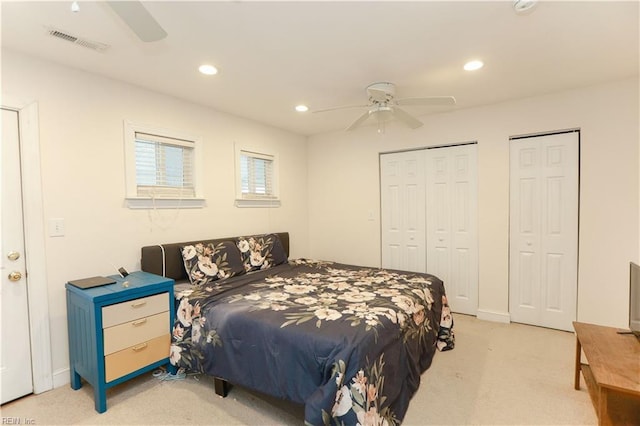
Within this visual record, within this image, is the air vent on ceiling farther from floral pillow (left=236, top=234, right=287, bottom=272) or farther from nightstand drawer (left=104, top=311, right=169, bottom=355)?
floral pillow (left=236, top=234, right=287, bottom=272)

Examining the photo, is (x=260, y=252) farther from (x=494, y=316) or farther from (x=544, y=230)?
(x=544, y=230)

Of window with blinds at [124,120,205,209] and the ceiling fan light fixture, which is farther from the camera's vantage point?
window with blinds at [124,120,205,209]

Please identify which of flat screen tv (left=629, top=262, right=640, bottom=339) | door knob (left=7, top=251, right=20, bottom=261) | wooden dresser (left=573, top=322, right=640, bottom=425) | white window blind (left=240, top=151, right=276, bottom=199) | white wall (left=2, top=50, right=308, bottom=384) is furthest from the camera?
white window blind (left=240, top=151, right=276, bottom=199)

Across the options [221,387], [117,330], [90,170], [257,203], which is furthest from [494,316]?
[90,170]

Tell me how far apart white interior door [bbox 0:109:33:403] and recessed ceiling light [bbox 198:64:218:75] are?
1.30m

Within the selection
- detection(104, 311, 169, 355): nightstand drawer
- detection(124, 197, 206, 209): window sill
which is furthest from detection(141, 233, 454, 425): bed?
detection(124, 197, 206, 209): window sill

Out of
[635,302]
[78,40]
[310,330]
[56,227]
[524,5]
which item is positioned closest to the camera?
[524,5]

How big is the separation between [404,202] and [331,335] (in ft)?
8.98

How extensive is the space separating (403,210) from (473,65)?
2.00m

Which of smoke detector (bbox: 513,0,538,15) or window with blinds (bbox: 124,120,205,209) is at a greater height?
smoke detector (bbox: 513,0,538,15)

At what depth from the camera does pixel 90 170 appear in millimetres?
2570

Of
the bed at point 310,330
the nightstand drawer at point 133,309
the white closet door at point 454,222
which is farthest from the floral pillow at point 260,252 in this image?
the white closet door at point 454,222

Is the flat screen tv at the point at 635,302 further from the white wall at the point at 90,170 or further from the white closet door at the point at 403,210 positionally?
the white wall at the point at 90,170

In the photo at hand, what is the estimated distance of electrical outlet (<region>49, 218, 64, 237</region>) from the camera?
2.36m
